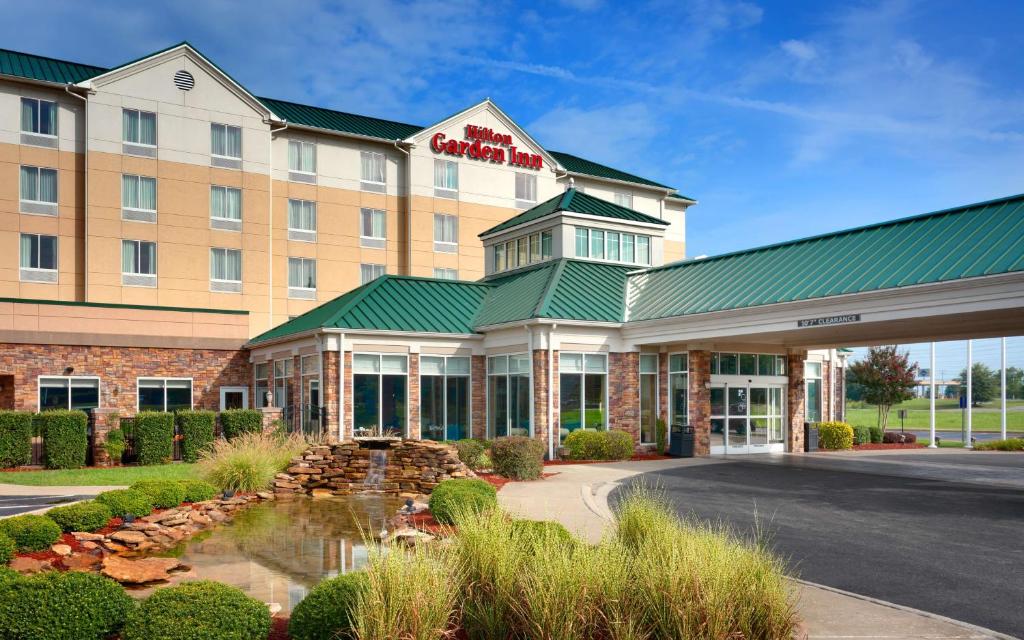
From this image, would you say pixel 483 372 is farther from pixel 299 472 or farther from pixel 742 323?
pixel 299 472

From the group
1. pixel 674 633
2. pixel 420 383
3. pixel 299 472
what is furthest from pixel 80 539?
pixel 420 383

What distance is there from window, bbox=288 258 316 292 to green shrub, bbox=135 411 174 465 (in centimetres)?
1590

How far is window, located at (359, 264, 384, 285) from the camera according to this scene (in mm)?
41219

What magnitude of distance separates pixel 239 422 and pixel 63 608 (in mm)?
18557

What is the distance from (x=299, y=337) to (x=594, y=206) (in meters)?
11.9

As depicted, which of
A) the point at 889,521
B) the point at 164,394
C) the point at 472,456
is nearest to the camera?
the point at 889,521

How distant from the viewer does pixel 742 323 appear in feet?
76.4

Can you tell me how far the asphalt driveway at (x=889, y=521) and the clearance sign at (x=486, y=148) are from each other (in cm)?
2422

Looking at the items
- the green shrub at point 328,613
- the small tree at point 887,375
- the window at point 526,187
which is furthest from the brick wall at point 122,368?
the small tree at point 887,375

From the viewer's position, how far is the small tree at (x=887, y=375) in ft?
132

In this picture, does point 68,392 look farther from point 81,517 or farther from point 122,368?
Answer: point 81,517

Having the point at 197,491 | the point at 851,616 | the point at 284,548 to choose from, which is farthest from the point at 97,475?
the point at 851,616

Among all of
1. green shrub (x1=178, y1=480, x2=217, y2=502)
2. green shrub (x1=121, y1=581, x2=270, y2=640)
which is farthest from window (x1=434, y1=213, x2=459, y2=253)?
green shrub (x1=121, y1=581, x2=270, y2=640)

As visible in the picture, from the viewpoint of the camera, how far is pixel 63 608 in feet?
23.0
